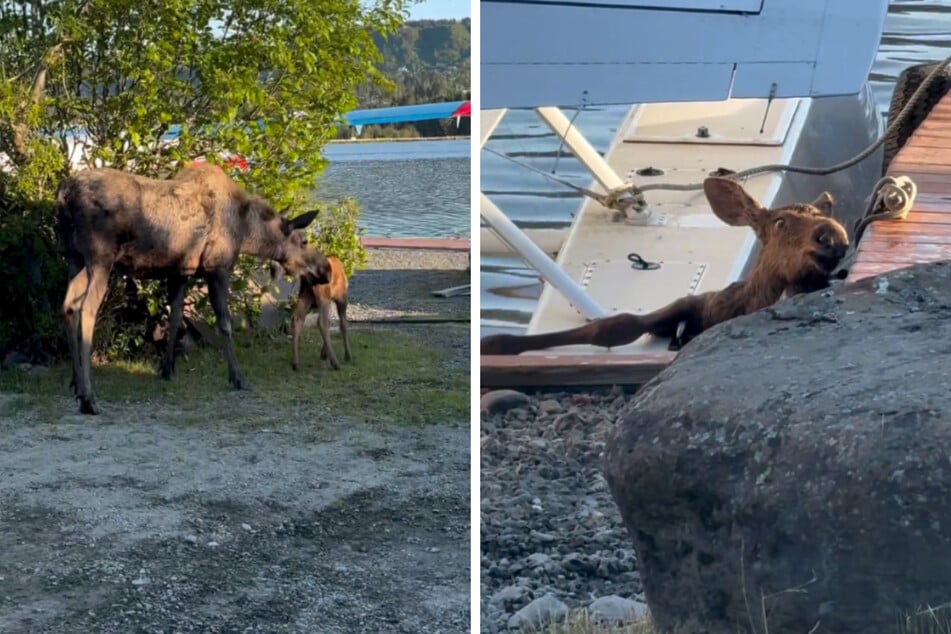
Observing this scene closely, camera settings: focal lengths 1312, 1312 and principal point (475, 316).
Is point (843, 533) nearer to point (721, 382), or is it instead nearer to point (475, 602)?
point (721, 382)

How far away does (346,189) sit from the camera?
714 cm

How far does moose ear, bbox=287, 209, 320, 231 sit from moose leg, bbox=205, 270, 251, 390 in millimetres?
476

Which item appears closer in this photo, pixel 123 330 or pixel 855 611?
pixel 855 611

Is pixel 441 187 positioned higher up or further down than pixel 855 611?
higher up

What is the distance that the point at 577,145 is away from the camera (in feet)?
21.5

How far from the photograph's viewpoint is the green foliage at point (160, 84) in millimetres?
6113

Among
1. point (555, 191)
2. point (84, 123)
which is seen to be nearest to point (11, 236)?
point (84, 123)

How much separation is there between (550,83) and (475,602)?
1827 mm

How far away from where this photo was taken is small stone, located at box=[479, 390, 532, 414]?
476 centimetres

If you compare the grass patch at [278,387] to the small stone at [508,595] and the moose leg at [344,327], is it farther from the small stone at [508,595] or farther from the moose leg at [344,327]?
the small stone at [508,595]

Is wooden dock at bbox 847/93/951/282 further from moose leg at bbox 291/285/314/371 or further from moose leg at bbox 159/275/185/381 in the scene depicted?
moose leg at bbox 159/275/185/381

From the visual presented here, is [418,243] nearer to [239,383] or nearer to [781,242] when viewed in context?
[239,383]

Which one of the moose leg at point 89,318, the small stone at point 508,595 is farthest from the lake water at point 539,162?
the small stone at point 508,595

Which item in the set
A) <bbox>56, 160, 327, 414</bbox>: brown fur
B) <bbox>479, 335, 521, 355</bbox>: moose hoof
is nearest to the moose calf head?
<bbox>479, 335, 521, 355</bbox>: moose hoof
